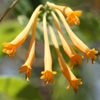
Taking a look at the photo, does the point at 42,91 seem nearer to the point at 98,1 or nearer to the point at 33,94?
the point at 33,94

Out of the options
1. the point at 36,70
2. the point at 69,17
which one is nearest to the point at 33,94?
the point at 69,17

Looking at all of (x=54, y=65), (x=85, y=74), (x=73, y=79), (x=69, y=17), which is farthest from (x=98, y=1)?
(x=73, y=79)

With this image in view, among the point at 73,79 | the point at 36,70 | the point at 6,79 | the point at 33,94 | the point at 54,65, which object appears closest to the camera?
→ the point at 73,79

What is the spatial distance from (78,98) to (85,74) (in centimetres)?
30

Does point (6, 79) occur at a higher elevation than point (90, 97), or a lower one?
higher

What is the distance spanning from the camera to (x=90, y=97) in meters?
2.63

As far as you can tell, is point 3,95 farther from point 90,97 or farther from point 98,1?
point 98,1

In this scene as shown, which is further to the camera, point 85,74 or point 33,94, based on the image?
point 85,74

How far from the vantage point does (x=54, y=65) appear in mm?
2223

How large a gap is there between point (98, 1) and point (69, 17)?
160 cm

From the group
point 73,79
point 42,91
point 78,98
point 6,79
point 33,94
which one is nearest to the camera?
point 73,79

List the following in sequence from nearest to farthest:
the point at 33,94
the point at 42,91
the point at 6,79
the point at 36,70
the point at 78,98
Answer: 1. the point at 6,79
2. the point at 33,94
3. the point at 78,98
4. the point at 42,91
5. the point at 36,70

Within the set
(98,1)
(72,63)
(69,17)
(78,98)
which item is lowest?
(78,98)

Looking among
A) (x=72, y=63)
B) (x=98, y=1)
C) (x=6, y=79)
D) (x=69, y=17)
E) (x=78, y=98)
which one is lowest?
(x=78, y=98)
